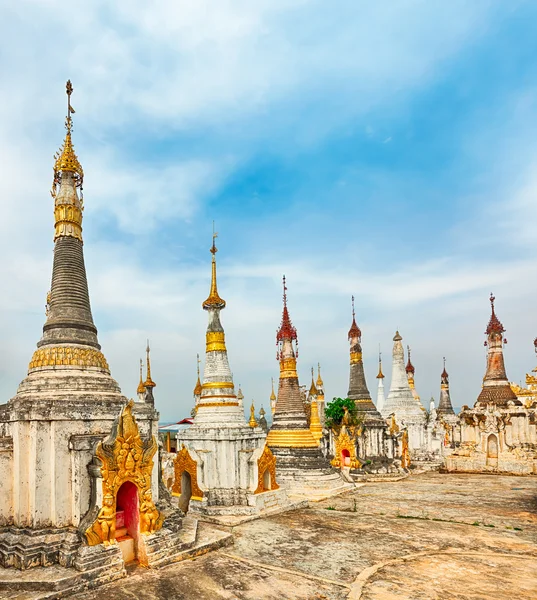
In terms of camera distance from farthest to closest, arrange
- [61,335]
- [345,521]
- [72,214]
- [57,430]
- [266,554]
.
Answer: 1. [345,521]
2. [72,214]
3. [61,335]
4. [266,554]
5. [57,430]

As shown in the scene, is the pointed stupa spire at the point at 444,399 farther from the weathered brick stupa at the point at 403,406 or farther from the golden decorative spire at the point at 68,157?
the golden decorative spire at the point at 68,157

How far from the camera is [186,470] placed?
1780cm

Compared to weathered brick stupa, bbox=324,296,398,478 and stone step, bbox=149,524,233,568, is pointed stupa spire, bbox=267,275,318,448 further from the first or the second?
stone step, bbox=149,524,233,568

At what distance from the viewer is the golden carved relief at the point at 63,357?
13109mm

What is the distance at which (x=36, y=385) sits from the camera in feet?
41.5

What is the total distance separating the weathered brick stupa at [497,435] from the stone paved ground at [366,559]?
1206 centimetres

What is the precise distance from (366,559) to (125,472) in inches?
254

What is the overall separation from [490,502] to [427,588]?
1214 cm

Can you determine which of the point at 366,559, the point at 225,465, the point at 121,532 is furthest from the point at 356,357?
the point at 121,532

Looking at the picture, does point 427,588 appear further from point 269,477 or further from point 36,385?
point 36,385

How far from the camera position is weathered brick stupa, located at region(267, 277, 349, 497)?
71.1ft

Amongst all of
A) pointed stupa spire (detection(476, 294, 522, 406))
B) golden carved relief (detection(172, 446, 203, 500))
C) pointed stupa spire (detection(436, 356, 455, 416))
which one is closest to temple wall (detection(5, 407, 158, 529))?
golden carved relief (detection(172, 446, 203, 500))

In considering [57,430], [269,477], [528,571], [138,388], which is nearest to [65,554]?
[57,430]

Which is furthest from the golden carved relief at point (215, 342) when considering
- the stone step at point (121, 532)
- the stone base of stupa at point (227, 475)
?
the stone step at point (121, 532)
